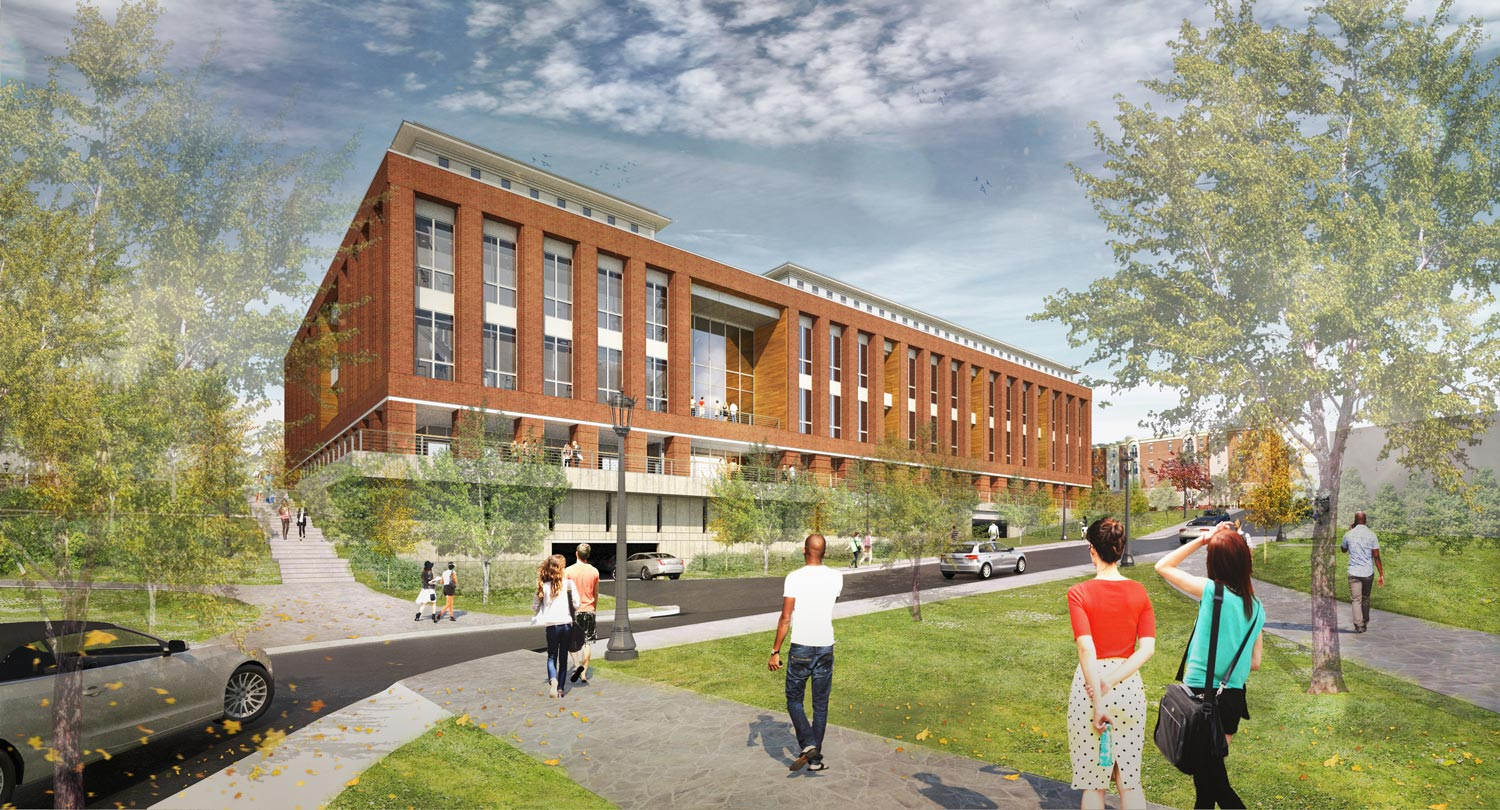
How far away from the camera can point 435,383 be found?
37625 mm

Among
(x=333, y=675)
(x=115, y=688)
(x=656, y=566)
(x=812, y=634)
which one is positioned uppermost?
(x=812, y=634)

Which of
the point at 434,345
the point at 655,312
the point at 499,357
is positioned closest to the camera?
the point at 434,345

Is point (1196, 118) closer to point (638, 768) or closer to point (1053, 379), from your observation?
point (638, 768)

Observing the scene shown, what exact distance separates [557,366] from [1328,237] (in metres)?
38.1

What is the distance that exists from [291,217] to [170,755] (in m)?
6.49

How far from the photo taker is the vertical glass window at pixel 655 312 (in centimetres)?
4847

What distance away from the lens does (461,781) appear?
305 inches

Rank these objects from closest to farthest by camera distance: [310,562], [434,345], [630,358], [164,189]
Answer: [164,189], [310,562], [434,345], [630,358]

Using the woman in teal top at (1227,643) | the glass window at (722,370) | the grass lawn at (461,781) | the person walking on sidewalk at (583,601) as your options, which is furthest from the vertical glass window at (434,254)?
the woman in teal top at (1227,643)

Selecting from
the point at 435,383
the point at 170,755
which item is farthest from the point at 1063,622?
the point at 435,383

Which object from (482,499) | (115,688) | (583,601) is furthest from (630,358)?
(115,688)

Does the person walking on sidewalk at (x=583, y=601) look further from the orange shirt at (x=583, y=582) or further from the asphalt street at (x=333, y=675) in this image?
the asphalt street at (x=333, y=675)

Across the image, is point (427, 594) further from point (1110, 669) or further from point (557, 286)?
point (557, 286)

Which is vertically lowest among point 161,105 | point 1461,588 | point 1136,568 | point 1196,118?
point 1136,568
